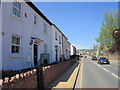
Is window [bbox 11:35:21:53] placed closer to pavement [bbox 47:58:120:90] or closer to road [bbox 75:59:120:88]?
pavement [bbox 47:58:120:90]

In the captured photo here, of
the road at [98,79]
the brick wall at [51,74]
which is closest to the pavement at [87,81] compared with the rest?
the road at [98,79]

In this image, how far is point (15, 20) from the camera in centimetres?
A: 1074

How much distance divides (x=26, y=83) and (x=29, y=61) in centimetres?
743

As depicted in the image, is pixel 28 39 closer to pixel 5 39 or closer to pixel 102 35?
pixel 5 39

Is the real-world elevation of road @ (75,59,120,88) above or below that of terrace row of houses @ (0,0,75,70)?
below

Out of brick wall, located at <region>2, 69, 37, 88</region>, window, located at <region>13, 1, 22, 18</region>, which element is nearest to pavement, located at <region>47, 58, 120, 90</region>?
brick wall, located at <region>2, 69, 37, 88</region>

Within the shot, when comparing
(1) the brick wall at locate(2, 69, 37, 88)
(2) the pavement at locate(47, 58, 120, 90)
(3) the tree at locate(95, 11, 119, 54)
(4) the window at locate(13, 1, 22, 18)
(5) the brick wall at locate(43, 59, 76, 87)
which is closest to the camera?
(1) the brick wall at locate(2, 69, 37, 88)

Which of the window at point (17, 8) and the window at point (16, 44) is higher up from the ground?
the window at point (17, 8)

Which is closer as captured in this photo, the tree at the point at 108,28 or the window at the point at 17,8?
the window at the point at 17,8

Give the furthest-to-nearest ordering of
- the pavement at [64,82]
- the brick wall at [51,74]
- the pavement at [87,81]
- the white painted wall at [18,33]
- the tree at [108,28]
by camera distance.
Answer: the tree at [108,28], the white painted wall at [18,33], the pavement at [87,81], the pavement at [64,82], the brick wall at [51,74]

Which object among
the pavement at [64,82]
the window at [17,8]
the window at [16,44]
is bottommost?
the pavement at [64,82]

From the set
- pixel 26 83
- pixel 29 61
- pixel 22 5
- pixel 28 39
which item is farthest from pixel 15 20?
pixel 26 83

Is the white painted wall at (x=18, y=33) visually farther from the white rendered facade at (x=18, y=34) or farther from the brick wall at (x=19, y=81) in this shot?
the brick wall at (x=19, y=81)

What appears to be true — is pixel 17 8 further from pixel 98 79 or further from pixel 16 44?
pixel 98 79
